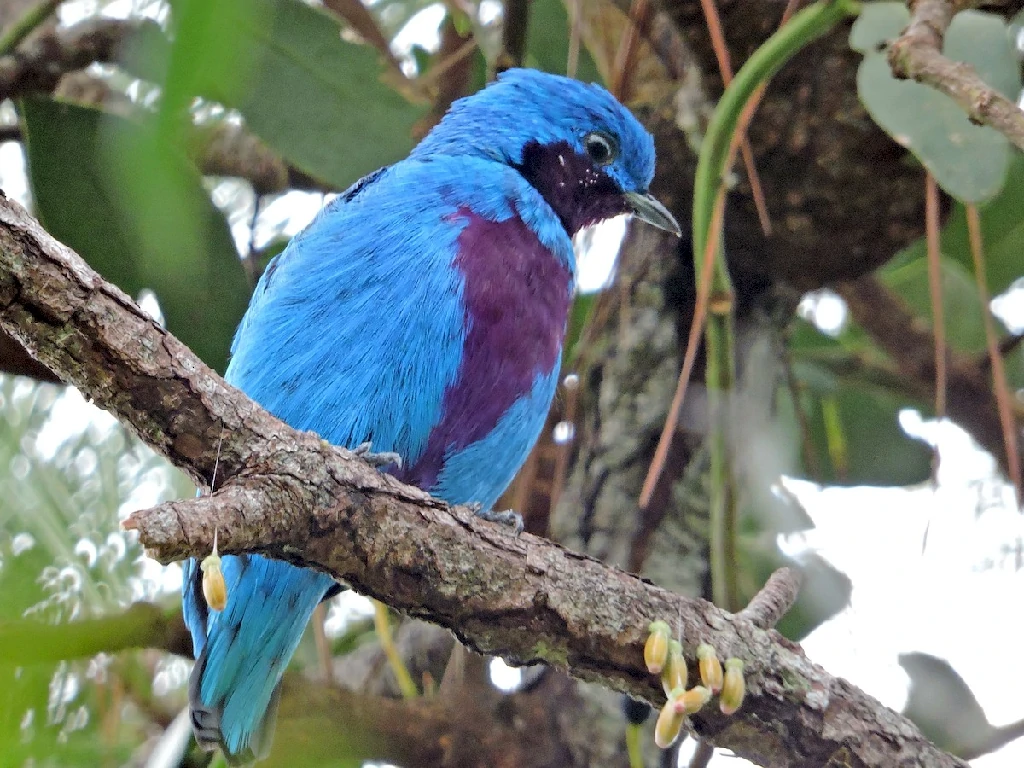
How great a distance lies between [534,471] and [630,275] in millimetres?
668

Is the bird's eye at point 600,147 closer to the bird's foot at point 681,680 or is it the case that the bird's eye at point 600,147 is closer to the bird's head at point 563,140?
the bird's head at point 563,140

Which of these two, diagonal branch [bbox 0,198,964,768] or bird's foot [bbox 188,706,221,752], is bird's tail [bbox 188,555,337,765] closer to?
bird's foot [bbox 188,706,221,752]

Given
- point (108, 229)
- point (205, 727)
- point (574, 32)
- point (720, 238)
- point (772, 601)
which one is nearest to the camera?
point (772, 601)

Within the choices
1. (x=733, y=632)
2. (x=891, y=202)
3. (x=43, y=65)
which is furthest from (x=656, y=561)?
(x=43, y=65)

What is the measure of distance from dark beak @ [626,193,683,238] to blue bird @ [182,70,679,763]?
0.27 metres

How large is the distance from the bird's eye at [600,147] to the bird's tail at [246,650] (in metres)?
1.46

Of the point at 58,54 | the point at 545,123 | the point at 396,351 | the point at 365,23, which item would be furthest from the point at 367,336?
the point at 58,54

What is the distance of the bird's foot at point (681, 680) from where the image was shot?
189 centimetres

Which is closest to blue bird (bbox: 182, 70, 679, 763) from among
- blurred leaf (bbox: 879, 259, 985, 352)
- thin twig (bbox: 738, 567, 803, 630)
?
thin twig (bbox: 738, 567, 803, 630)

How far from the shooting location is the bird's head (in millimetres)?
3152

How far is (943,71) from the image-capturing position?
180 cm

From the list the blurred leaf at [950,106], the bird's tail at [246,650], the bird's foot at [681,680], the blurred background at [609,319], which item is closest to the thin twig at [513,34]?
the blurred background at [609,319]

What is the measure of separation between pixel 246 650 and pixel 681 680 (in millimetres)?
1020

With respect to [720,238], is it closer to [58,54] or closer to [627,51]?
[627,51]
